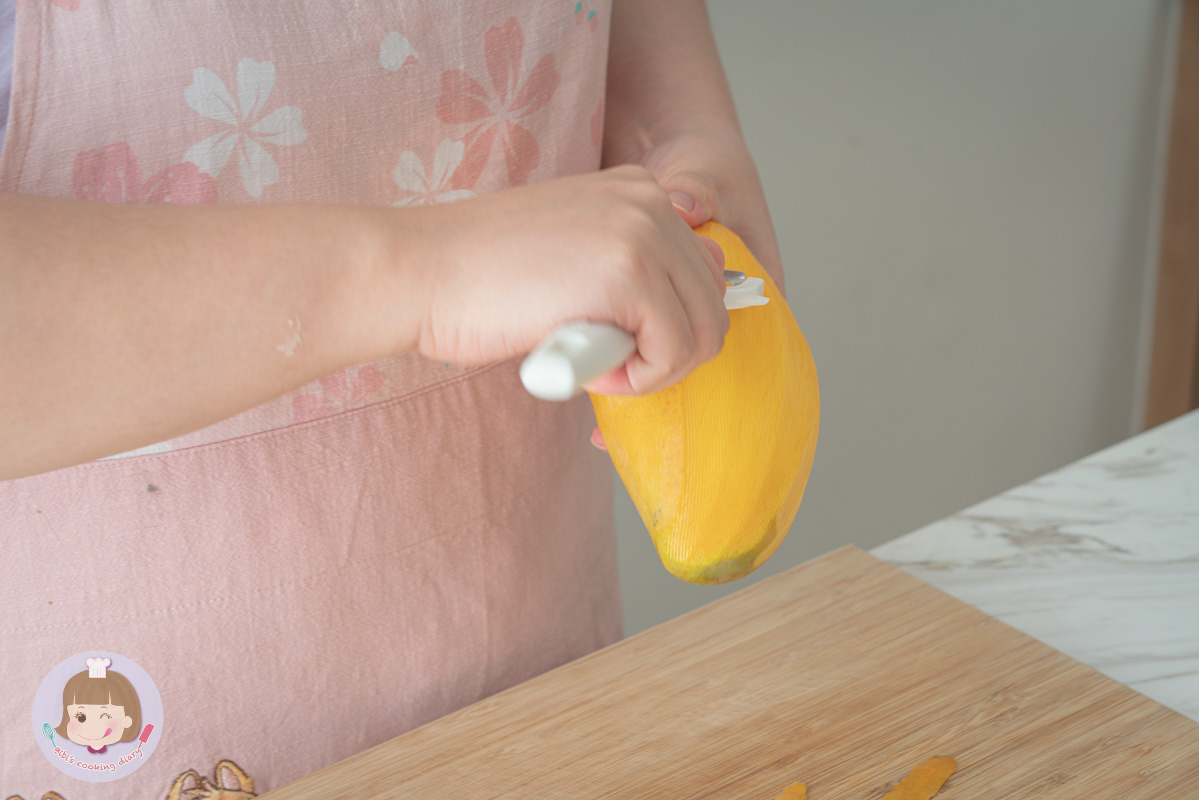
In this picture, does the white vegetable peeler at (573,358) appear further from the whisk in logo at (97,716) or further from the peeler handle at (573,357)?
the whisk in logo at (97,716)

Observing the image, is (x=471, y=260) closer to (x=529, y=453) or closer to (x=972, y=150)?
(x=529, y=453)

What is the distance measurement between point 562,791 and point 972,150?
1544mm

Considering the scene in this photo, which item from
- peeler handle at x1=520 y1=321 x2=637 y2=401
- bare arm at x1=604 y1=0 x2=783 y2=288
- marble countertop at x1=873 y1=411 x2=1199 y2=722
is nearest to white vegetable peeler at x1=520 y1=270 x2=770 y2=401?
peeler handle at x1=520 y1=321 x2=637 y2=401

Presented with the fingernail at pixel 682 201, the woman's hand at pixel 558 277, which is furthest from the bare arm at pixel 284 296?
the fingernail at pixel 682 201

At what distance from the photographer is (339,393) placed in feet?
1.85

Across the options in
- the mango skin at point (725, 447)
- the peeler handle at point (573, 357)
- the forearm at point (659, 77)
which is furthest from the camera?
the forearm at point (659, 77)

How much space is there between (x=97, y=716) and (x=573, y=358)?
1.28 feet

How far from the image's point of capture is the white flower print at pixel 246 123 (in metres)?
0.49

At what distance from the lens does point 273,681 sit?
0.59 metres

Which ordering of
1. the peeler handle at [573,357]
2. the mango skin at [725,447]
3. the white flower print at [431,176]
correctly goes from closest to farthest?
1. the peeler handle at [573,357]
2. the mango skin at [725,447]
3. the white flower print at [431,176]

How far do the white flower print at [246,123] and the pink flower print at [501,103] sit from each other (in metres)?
0.09

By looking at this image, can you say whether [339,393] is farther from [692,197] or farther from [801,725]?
[801,725]

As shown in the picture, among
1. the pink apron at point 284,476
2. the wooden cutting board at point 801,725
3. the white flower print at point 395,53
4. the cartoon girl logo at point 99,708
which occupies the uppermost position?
the white flower print at point 395,53

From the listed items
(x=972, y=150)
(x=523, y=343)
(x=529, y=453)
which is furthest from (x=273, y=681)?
(x=972, y=150)
